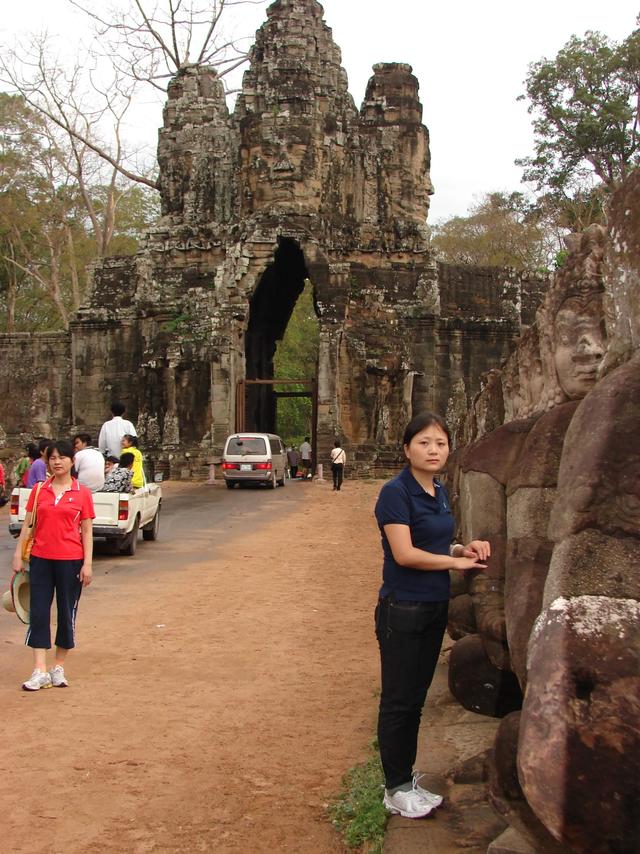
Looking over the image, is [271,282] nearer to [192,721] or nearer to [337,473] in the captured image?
[337,473]

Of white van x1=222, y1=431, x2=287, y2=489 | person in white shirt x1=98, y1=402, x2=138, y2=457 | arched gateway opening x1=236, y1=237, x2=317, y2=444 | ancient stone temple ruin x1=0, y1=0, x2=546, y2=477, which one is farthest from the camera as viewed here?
arched gateway opening x1=236, y1=237, x2=317, y2=444

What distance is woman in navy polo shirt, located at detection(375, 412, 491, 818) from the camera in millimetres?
3848

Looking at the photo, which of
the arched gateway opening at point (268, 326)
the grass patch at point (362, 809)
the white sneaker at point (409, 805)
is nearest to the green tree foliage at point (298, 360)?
the arched gateway opening at point (268, 326)

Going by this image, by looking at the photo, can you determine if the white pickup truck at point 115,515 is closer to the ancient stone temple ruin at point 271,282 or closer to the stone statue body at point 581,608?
the stone statue body at point 581,608

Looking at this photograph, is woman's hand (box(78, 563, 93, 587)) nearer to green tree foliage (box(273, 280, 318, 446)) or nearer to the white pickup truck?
the white pickup truck

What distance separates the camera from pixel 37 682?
638 cm

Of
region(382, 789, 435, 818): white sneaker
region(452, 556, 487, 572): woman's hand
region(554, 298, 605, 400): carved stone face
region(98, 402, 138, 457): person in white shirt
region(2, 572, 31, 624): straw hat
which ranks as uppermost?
region(554, 298, 605, 400): carved stone face

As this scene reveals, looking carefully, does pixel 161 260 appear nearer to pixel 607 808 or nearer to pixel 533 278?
pixel 533 278

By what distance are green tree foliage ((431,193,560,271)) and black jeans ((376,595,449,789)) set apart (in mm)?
40461

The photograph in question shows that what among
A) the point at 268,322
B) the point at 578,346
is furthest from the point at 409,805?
the point at 268,322

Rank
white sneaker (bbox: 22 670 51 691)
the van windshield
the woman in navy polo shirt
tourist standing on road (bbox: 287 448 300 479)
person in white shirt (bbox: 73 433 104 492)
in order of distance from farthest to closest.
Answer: tourist standing on road (bbox: 287 448 300 479) → the van windshield → person in white shirt (bbox: 73 433 104 492) → white sneaker (bbox: 22 670 51 691) → the woman in navy polo shirt

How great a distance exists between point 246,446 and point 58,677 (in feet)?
65.2

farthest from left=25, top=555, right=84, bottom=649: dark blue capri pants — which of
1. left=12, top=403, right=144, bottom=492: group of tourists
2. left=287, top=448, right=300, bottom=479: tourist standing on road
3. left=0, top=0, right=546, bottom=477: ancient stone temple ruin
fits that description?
left=287, top=448, right=300, bottom=479: tourist standing on road

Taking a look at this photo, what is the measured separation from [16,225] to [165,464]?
2006cm
